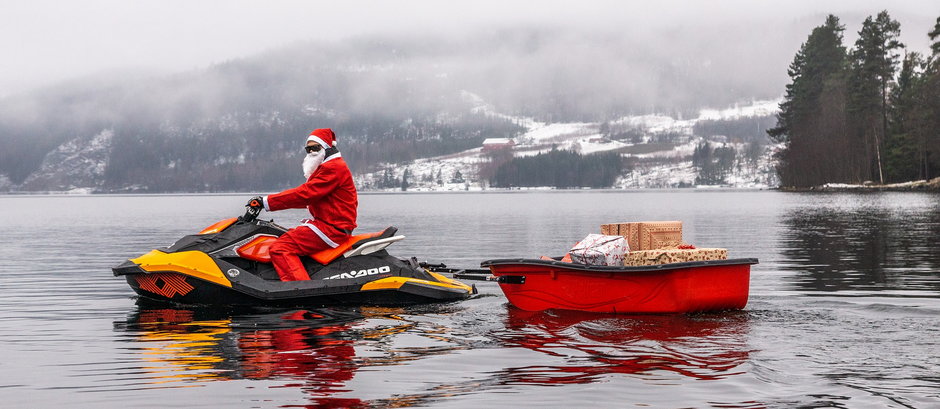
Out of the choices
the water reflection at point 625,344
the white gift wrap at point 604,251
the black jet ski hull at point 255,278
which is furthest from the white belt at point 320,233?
the white gift wrap at point 604,251

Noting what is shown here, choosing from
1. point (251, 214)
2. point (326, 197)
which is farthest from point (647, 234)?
point (251, 214)

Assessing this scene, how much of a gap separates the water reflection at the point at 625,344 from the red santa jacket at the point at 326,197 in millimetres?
2827

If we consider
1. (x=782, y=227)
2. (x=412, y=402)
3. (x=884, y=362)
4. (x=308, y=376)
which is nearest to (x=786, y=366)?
(x=884, y=362)

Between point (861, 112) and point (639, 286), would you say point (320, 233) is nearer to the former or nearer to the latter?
point (639, 286)

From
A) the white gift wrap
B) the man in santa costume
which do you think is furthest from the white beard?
the white gift wrap

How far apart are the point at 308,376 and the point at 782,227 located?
35.8 m

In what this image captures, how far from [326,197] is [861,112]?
101 meters

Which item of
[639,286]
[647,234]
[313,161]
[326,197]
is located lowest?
[639,286]

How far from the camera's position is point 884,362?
9.19 metres

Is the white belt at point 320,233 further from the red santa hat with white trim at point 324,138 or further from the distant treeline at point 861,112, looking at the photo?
the distant treeline at point 861,112

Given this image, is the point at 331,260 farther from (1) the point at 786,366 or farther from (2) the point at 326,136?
(1) the point at 786,366

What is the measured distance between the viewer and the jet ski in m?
13.9

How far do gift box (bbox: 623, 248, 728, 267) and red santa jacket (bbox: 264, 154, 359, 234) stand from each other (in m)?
3.94

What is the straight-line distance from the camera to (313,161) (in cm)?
1425
